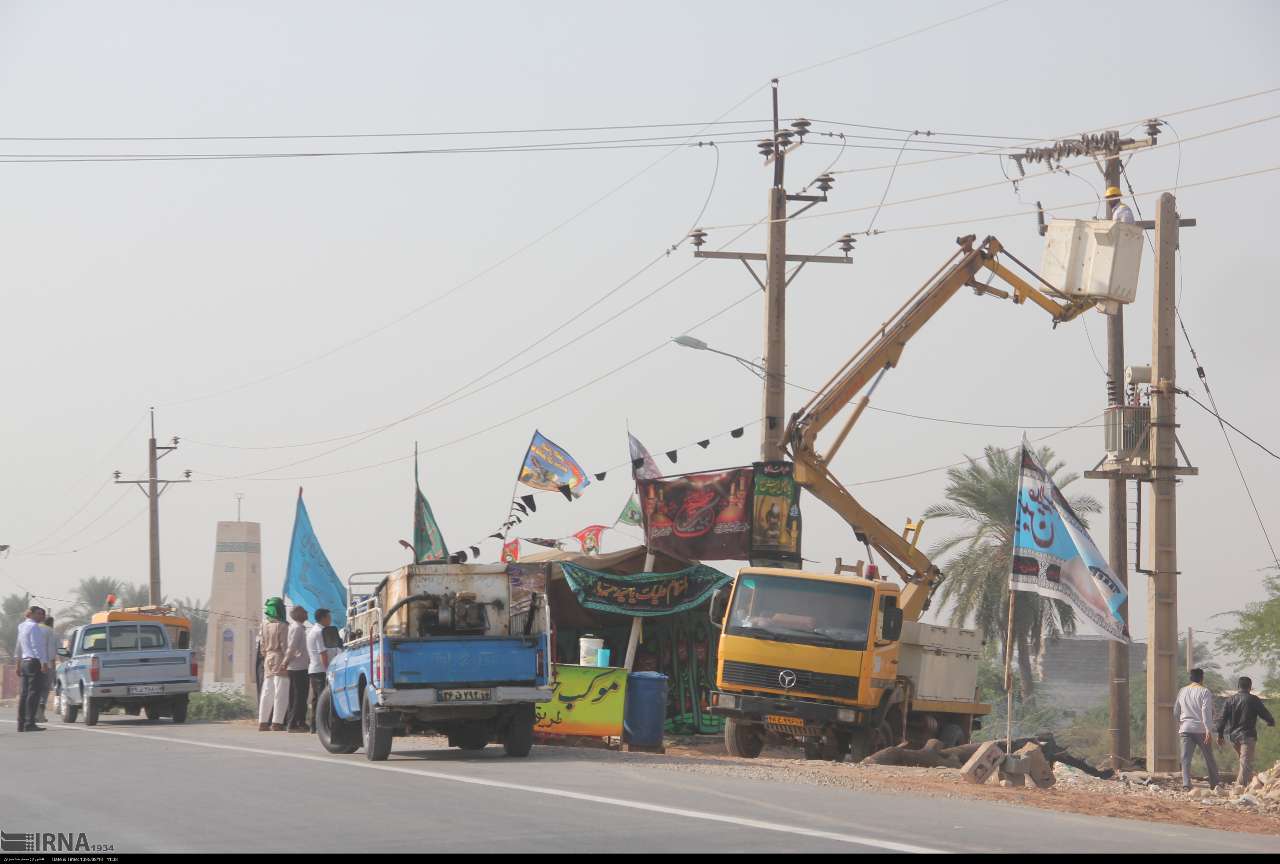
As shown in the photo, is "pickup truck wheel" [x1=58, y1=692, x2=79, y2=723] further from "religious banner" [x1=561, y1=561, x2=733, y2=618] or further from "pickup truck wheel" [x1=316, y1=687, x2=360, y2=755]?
"pickup truck wheel" [x1=316, y1=687, x2=360, y2=755]

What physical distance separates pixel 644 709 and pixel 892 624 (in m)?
3.63

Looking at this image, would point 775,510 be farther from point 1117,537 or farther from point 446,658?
point 446,658

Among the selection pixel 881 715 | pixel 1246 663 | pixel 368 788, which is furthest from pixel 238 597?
pixel 368 788

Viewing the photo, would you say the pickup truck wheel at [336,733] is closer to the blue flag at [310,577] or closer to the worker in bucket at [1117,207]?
the blue flag at [310,577]

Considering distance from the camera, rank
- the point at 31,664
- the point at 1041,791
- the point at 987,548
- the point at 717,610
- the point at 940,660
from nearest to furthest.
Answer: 1. the point at 1041,791
2. the point at 717,610
3. the point at 31,664
4. the point at 940,660
5. the point at 987,548

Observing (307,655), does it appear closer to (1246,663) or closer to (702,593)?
(702,593)

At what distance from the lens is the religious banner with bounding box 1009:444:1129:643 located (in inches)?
780

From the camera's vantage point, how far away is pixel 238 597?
244 ft

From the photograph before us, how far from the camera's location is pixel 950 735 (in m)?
25.0

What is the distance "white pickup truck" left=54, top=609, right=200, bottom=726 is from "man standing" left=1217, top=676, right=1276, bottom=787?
664 inches

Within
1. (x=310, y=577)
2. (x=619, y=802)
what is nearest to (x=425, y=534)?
(x=310, y=577)

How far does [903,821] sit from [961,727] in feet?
48.7

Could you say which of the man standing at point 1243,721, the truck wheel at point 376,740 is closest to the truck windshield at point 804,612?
the man standing at point 1243,721

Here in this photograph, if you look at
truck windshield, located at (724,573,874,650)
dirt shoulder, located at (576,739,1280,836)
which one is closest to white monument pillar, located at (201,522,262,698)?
truck windshield, located at (724,573,874,650)
